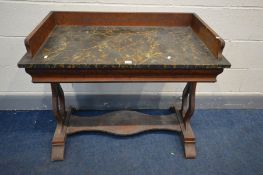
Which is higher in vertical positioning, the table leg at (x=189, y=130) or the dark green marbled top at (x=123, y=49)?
the dark green marbled top at (x=123, y=49)

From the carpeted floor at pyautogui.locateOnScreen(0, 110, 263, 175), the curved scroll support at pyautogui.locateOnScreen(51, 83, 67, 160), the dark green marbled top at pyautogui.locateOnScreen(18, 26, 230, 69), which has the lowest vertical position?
the carpeted floor at pyautogui.locateOnScreen(0, 110, 263, 175)

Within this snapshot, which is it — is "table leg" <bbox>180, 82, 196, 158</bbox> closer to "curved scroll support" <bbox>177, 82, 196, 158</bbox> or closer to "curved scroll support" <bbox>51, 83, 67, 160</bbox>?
"curved scroll support" <bbox>177, 82, 196, 158</bbox>

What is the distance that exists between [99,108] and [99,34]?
71cm

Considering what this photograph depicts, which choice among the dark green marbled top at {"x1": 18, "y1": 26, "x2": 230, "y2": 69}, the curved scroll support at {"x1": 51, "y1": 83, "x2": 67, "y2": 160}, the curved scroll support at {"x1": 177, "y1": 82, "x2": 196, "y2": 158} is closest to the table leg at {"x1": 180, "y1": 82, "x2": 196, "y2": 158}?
the curved scroll support at {"x1": 177, "y1": 82, "x2": 196, "y2": 158}

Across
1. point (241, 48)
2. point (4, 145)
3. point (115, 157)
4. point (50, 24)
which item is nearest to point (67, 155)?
point (115, 157)

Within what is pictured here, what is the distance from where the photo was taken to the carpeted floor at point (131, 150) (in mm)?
1505

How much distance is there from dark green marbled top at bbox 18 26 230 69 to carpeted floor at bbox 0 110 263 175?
2.20 feet

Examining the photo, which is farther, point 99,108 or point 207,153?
point 99,108

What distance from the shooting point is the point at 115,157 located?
1.58 m

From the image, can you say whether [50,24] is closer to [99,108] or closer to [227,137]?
[99,108]

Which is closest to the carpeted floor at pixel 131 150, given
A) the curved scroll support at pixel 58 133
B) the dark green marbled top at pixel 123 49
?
the curved scroll support at pixel 58 133

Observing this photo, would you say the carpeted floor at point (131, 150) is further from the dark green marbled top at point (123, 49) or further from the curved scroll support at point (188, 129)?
the dark green marbled top at point (123, 49)

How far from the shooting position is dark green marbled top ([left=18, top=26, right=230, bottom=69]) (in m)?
1.13

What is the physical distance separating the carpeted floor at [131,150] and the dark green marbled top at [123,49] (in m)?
0.67
